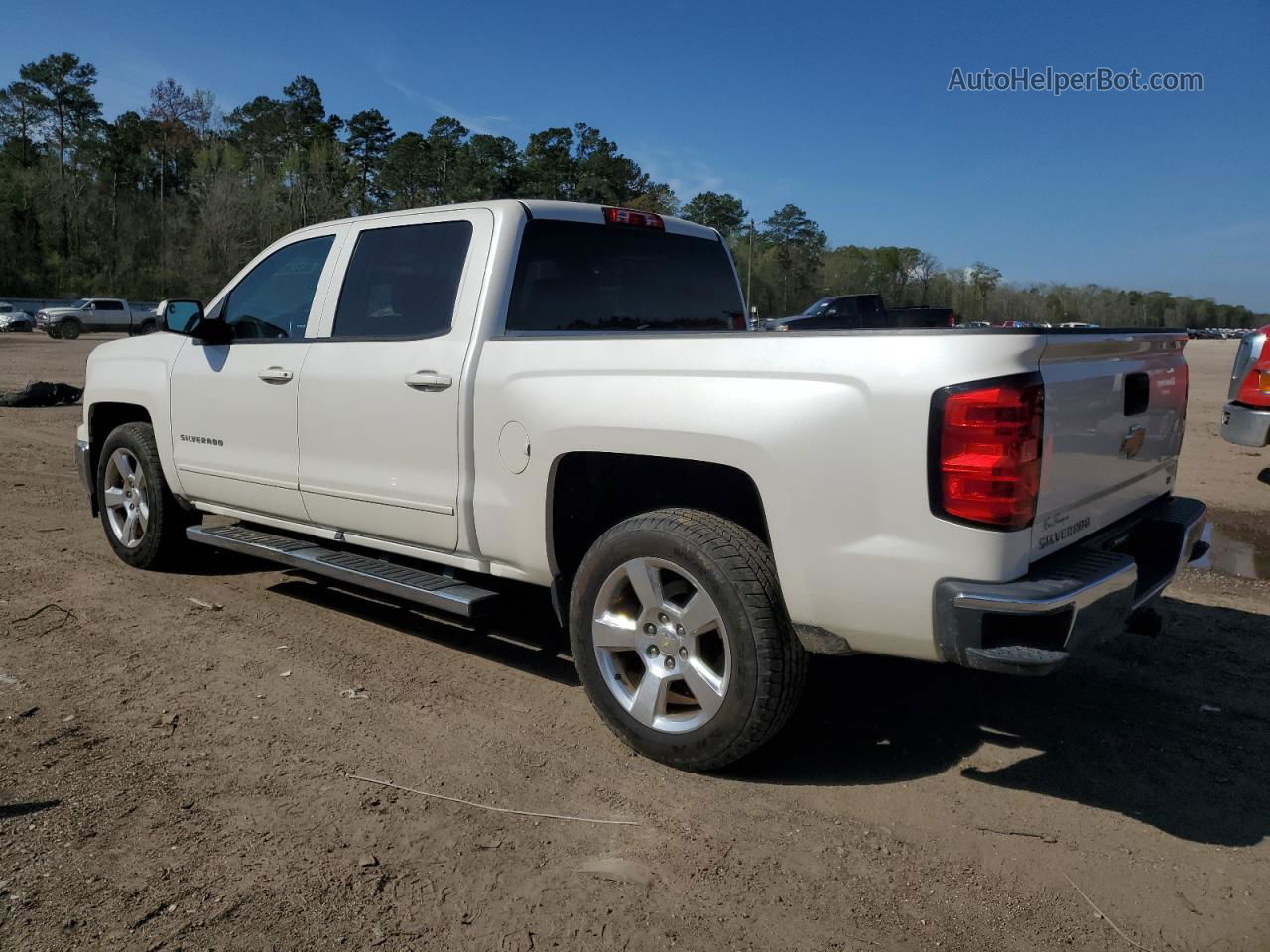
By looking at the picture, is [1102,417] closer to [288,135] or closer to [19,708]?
[19,708]

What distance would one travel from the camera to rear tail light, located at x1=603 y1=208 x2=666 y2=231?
4.57 m

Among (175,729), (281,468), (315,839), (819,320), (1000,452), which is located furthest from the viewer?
(819,320)

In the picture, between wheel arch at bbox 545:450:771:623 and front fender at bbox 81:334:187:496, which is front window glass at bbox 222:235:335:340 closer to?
front fender at bbox 81:334:187:496

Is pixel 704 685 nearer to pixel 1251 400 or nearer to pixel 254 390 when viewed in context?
pixel 254 390

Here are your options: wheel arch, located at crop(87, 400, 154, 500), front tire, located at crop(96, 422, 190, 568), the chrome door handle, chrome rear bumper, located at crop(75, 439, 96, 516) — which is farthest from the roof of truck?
chrome rear bumper, located at crop(75, 439, 96, 516)

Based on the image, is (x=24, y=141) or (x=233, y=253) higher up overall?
(x=24, y=141)

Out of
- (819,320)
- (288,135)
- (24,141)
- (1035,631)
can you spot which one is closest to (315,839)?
(1035,631)

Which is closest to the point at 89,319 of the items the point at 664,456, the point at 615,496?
the point at 615,496

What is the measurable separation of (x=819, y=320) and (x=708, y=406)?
16.3ft

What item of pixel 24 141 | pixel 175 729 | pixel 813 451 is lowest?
pixel 175 729

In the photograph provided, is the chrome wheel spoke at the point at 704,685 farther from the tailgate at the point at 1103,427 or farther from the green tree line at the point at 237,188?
the green tree line at the point at 237,188

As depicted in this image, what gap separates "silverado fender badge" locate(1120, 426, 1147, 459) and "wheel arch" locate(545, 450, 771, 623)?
132cm

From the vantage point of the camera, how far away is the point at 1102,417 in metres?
3.23

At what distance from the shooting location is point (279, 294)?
5141mm
